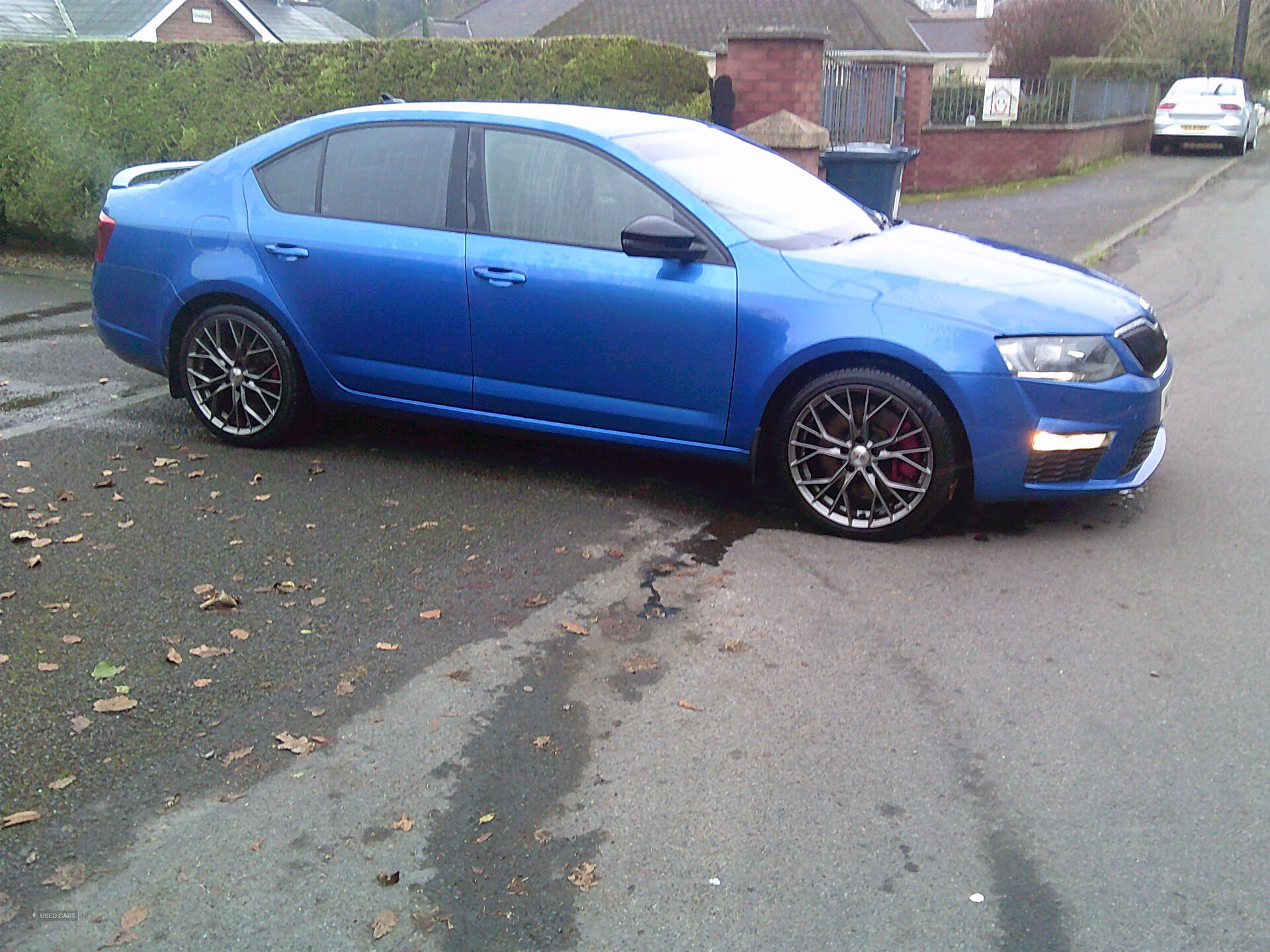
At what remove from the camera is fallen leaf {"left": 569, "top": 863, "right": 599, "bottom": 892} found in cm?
314

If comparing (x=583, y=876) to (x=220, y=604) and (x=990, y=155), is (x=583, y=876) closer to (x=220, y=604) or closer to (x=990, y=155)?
(x=220, y=604)

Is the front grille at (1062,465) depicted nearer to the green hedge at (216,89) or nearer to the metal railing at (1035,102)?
the green hedge at (216,89)

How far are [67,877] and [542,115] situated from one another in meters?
4.03

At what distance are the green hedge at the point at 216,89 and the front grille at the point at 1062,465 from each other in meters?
8.03

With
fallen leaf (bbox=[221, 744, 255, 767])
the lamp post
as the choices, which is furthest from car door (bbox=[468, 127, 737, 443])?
the lamp post

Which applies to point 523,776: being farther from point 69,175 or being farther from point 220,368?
point 69,175

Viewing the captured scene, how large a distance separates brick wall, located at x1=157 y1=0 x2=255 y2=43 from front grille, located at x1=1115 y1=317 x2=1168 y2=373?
38.2m

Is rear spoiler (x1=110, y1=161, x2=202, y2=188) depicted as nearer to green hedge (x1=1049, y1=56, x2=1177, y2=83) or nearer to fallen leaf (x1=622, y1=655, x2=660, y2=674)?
fallen leaf (x1=622, y1=655, x2=660, y2=674)

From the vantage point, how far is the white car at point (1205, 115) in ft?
87.9

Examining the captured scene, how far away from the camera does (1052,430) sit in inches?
204

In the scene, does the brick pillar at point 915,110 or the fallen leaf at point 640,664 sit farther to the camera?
the brick pillar at point 915,110

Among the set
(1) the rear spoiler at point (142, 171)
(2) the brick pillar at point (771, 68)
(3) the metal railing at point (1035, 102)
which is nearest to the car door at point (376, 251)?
(1) the rear spoiler at point (142, 171)

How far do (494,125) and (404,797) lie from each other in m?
3.53

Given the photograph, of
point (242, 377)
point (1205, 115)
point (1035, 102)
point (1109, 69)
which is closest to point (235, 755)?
point (242, 377)
